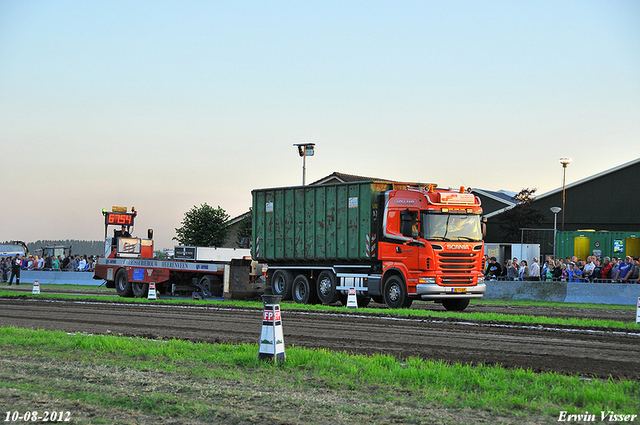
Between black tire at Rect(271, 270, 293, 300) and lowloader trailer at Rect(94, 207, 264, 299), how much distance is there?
3.59ft

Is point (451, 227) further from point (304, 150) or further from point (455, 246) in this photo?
point (304, 150)

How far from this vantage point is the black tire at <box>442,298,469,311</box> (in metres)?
22.6

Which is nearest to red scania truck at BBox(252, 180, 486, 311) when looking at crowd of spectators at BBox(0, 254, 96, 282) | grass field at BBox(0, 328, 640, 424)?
grass field at BBox(0, 328, 640, 424)

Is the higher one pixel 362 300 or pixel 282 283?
pixel 282 283

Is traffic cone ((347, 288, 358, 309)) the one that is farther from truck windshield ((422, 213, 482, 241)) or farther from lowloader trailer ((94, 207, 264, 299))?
lowloader trailer ((94, 207, 264, 299))

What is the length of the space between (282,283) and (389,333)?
1178cm

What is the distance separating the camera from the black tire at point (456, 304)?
22578 mm

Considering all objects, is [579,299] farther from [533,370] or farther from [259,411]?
[259,411]

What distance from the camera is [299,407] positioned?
278 inches

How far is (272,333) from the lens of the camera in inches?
379

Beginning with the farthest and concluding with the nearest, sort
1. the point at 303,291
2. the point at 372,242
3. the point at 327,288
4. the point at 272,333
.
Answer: the point at 303,291
the point at 327,288
the point at 372,242
the point at 272,333

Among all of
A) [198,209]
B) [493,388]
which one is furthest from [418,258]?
[198,209]

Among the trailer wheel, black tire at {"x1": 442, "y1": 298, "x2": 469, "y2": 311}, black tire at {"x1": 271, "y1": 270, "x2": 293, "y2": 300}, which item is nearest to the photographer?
black tire at {"x1": 442, "y1": 298, "x2": 469, "y2": 311}

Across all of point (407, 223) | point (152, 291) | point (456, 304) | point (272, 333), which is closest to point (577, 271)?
point (456, 304)
